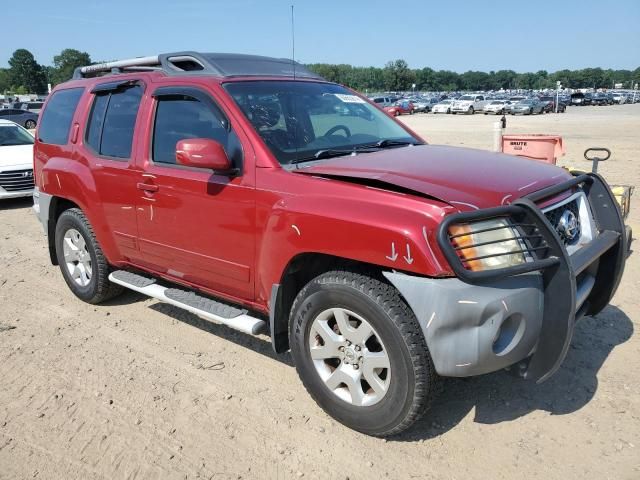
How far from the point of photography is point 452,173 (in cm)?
298

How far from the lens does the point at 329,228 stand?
2.79 meters

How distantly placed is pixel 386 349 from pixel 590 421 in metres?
1.34

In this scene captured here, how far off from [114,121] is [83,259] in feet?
4.51

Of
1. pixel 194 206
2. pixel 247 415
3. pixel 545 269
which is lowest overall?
pixel 247 415

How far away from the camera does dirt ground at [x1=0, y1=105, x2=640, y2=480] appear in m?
2.80

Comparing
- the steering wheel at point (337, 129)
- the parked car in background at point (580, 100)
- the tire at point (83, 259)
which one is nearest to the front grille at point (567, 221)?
the steering wheel at point (337, 129)

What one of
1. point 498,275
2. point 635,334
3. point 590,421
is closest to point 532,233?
point 498,275

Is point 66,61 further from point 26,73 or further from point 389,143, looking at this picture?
point 389,143

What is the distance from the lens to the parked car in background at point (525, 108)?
1767 inches

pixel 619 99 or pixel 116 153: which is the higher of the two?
pixel 116 153

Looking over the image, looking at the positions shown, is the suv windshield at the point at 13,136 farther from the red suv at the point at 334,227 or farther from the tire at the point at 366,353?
the tire at the point at 366,353

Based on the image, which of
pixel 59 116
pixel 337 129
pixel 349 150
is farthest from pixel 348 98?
pixel 59 116

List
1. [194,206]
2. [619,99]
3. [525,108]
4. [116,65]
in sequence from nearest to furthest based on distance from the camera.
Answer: [194,206] < [116,65] < [525,108] < [619,99]

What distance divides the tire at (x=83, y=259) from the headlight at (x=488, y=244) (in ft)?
11.0
